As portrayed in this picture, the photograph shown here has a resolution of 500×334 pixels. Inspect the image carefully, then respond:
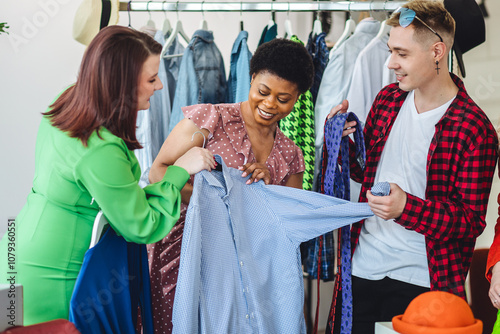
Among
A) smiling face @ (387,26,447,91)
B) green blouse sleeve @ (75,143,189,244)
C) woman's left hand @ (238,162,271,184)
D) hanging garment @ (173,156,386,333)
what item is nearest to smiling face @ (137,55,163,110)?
green blouse sleeve @ (75,143,189,244)

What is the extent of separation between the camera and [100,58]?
4.58 feet

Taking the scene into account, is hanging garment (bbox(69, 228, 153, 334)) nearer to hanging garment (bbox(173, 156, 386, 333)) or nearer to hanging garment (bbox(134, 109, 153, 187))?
hanging garment (bbox(173, 156, 386, 333))

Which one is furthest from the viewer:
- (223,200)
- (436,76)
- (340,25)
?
(340,25)

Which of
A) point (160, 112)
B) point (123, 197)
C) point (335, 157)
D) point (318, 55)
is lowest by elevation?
point (123, 197)

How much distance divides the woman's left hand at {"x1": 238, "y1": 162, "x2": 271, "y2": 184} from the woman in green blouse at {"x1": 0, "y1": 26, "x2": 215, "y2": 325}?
0.37m

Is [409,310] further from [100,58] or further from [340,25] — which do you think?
[340,25]

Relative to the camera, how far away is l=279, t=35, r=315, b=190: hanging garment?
260cm

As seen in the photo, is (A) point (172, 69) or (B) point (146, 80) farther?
(A) point (172, 69)

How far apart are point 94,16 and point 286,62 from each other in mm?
1229

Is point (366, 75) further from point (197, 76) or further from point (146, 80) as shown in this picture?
point (146, 80)

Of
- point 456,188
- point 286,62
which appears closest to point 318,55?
point 286,62

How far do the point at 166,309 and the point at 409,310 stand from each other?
853 millimetres

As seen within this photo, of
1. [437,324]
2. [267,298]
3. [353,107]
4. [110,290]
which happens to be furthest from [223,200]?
[353,107]

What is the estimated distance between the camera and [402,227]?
1.83 metres
